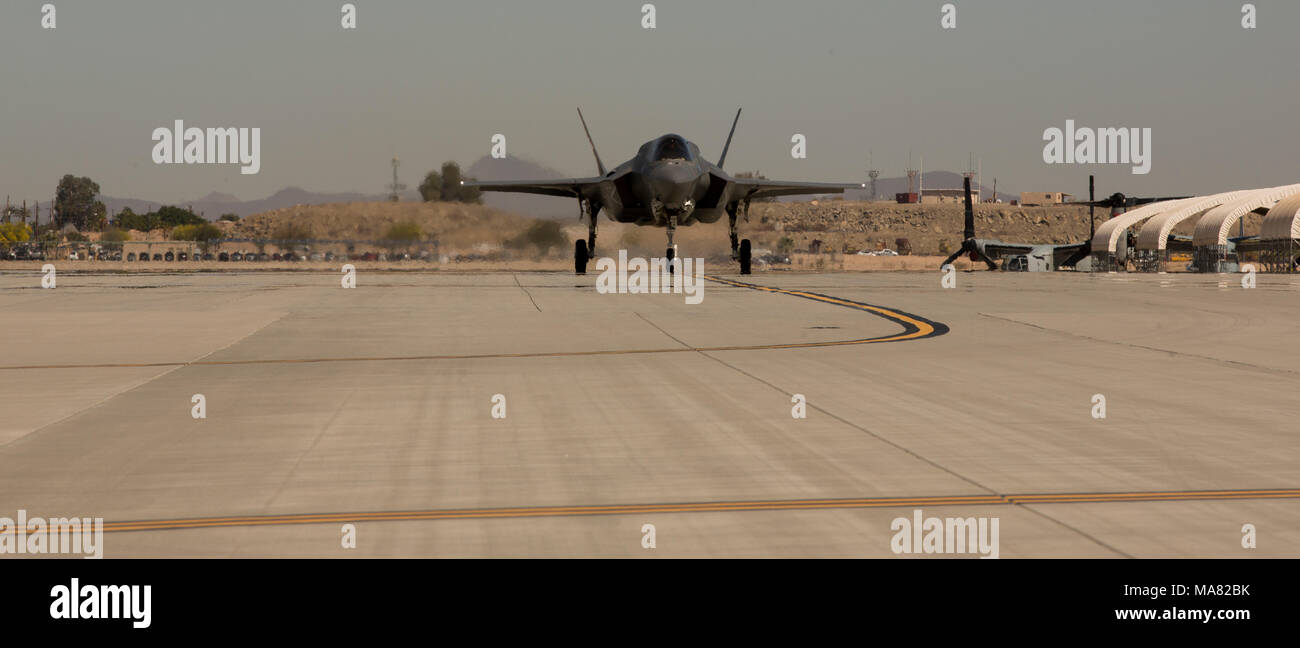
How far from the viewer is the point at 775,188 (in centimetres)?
4309

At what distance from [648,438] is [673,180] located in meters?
23.9

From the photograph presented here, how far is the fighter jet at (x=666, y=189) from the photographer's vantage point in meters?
33.8

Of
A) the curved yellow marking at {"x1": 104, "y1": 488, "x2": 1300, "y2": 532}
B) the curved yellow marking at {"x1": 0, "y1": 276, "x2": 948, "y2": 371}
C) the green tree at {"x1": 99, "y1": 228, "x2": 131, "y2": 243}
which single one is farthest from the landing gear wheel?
the green tree at {"x1": 99, "y1": 228, "x2": 131, "y2": 243}

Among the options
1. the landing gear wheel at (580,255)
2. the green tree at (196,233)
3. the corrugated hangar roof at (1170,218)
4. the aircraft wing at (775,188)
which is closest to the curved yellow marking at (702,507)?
the aircraft wing at (775,188)

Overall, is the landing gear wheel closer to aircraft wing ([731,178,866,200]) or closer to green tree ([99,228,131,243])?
Result: aircraft wing ([731,178,866,200])

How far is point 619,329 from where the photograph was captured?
2197 centimetres

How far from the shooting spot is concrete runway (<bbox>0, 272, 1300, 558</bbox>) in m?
6.50

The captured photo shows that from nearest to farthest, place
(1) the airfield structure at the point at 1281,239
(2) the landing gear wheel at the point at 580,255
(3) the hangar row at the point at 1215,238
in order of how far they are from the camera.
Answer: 1. (2) the landing gear wheel at the point at 580,255
2. (1) the airfield structure at the point at 1281,239
3. (3) the hangar row at the point at 1215,238

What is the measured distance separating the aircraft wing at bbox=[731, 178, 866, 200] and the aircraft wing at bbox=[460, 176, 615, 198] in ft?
16.1

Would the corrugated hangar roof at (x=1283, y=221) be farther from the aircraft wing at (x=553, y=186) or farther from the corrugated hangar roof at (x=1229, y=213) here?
the aircraft wing at (x=553, y=186)

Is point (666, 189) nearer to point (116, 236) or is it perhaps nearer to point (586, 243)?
point (586, 243)

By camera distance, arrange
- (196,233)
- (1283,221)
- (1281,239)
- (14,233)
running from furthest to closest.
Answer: (196,233) → (14,233) → (1283,221) → (1281,239)

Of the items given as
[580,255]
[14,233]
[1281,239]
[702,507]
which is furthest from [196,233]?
[702,507]

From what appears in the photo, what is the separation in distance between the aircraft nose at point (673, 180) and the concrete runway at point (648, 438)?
11555 mm
